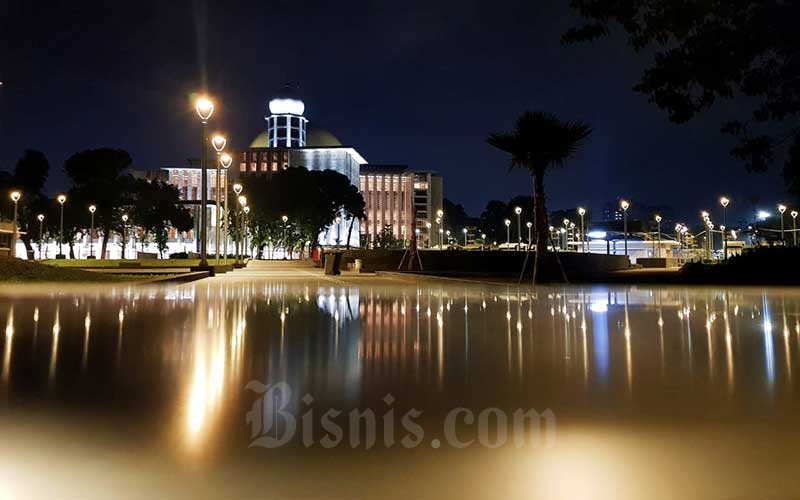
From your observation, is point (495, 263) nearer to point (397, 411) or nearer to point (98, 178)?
point (397, 411)

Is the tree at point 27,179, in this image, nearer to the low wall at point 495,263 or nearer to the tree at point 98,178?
the tree at point 98,178

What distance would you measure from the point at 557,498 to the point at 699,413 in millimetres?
1995

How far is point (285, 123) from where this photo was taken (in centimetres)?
17250

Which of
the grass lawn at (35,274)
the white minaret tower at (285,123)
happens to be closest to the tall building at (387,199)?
the white minaret tower at (285,123)

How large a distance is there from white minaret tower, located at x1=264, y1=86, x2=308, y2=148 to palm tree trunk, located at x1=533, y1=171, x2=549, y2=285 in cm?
15055

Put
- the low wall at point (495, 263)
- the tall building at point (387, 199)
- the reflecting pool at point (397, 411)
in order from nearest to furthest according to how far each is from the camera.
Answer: the reflecting pool at point (397, 411), the low wall at point (495, 263), the tall building at point (387, 199)

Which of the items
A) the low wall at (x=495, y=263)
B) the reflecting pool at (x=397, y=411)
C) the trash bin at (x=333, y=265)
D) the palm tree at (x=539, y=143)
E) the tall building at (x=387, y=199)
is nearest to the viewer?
the reflecting pool at (x=397, y=411)

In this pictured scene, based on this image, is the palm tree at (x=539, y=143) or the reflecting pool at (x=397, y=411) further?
the palm tree at (x=539, y=143)

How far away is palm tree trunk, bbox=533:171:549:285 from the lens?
75.6ft

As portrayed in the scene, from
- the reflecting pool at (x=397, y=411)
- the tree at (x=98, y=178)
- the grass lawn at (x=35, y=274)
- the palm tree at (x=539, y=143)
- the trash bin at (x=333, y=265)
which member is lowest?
the reflecting pool at (x=397, y=411)

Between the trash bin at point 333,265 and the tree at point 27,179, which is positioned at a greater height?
the tree at point 27,179

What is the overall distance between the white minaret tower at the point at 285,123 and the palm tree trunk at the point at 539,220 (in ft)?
494

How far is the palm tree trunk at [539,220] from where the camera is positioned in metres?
23.0

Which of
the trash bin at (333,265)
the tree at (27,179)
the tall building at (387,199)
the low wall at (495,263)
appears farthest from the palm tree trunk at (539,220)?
the tall building at (387,199)
